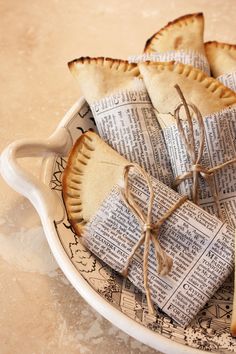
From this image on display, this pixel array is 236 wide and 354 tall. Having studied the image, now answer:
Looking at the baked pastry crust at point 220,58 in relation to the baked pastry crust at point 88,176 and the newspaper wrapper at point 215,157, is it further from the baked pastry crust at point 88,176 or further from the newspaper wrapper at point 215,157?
the baked pastry crust at point 88,176

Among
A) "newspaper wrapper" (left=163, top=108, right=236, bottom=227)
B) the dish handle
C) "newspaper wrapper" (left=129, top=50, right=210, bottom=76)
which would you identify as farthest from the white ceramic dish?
"newspaper wrapper" (left=129, top=50, right=210, bottom=76)

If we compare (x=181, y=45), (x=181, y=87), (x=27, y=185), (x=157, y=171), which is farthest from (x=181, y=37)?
(x=27, y=185)

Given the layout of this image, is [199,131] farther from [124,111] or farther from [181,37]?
[181,37]

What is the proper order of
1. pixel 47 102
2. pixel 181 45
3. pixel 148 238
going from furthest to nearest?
pixel 47 102, pixel 181 45, pixel 148 238

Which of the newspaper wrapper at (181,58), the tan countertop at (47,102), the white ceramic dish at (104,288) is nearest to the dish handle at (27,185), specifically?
the white ceramic dish at (104,288)

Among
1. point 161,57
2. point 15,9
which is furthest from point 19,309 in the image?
point 15,9

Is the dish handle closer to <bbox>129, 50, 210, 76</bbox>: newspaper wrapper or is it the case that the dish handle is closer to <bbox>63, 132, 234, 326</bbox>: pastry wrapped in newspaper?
<bbox>63, 132, 234, 326</bbox>: pastry wrapped in newspaper
